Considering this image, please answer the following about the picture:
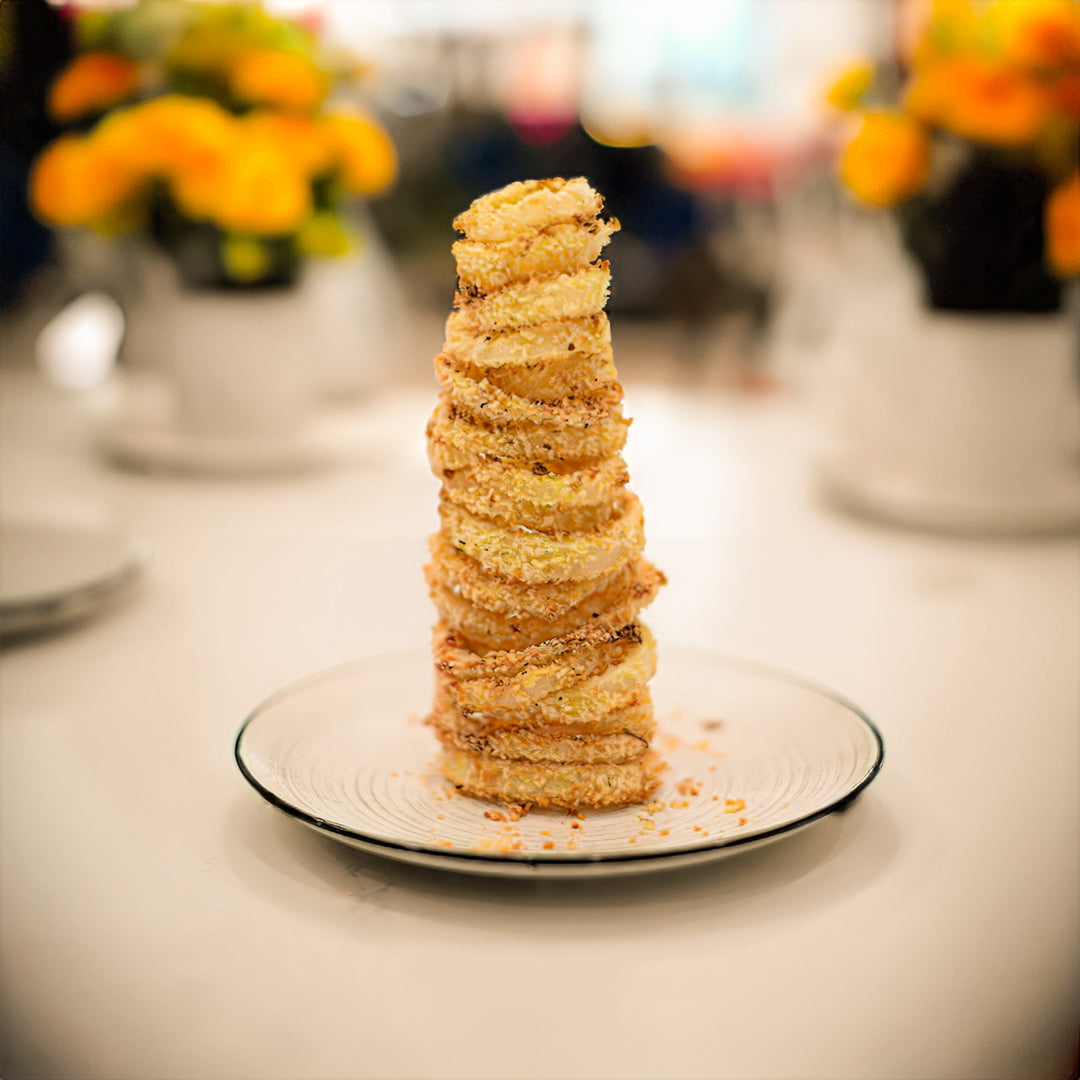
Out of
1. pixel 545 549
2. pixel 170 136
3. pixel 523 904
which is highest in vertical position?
pixel 170 136

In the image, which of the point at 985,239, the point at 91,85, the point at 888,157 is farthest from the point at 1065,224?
the point at 91,85

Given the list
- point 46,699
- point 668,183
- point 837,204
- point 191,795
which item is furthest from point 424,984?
point 668,183

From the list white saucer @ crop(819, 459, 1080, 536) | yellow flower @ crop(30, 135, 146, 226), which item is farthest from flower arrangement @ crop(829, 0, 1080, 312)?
yellow flower @ crop(30, 135, 146, 226)

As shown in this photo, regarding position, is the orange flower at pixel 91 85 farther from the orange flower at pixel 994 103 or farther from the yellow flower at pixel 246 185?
the orange flower at pixel 994 103

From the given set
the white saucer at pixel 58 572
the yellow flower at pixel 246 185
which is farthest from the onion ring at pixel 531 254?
the yellow flower at pixel 246 185

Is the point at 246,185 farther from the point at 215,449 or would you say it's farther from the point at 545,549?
the point at 545,549

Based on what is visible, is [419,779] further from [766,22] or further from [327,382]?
[766,22]

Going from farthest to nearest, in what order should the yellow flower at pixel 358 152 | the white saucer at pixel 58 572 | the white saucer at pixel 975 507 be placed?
1. the yellow flower at pixel 358 152
2. the white saucer at pixel 975 507
3. the white saucer at pixel 58 572
